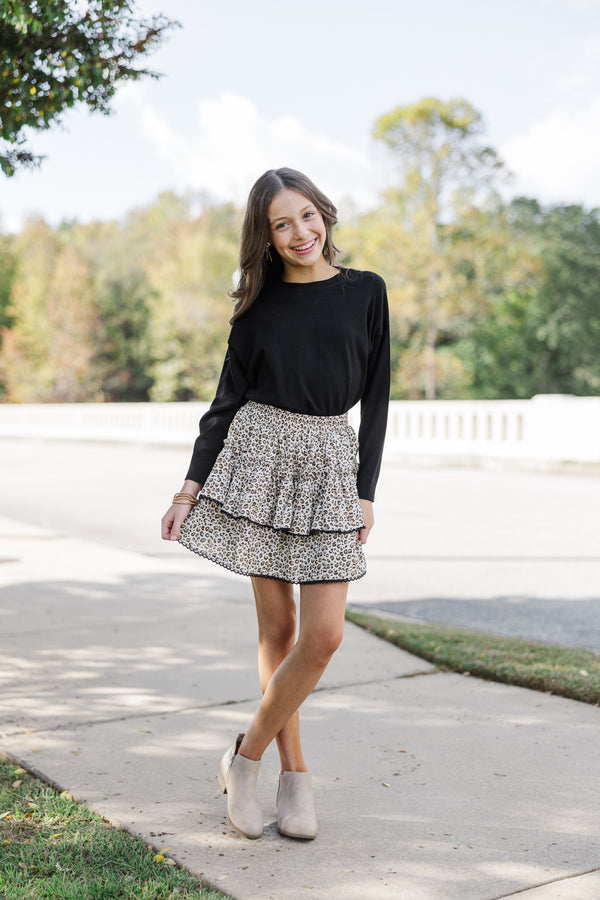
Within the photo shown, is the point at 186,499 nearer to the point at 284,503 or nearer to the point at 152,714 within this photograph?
the point at 284,503

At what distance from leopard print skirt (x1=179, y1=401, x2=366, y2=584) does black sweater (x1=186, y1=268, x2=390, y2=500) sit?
63 millimetres

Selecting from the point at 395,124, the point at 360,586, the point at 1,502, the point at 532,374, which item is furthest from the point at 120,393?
the point at 360,586

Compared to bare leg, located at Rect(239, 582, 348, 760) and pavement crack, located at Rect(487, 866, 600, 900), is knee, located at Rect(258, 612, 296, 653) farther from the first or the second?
→ pavement crack, located at Rect(487, 866, 600, 900)

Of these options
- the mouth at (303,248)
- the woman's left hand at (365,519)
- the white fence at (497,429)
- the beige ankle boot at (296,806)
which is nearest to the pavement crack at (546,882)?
the beige ankle boot at (296,806)

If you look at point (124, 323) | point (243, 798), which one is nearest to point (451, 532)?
point (243, 798)

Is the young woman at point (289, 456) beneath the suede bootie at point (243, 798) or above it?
above

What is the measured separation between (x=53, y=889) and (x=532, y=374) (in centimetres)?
4553

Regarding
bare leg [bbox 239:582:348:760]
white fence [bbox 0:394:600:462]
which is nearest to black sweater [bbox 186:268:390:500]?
bare leg [bbox 239:582:348:760]

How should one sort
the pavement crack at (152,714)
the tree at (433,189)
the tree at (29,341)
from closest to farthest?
the pavement crack at (152,714), the tree at (433,189), the tree at (29,341)

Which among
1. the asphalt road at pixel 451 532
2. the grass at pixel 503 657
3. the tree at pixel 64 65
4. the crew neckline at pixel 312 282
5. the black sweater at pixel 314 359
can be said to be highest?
the tree at pixel 64 65

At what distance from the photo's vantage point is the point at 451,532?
34.7 ft

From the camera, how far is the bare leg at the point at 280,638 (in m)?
3.16

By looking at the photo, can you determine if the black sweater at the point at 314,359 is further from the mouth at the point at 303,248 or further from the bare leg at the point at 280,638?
the bare leg at the point at 280,638

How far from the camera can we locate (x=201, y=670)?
5113mm
